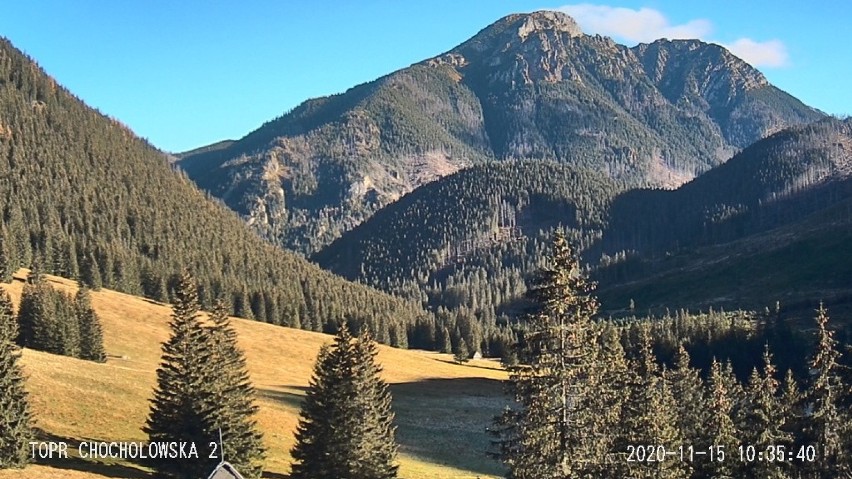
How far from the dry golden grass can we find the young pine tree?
5.55 m

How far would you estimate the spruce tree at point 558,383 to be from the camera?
898 inches

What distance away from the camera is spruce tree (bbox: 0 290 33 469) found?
3319 cm

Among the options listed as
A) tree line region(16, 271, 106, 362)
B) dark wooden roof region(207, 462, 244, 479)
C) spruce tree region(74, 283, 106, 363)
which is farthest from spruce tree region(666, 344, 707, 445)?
tree line region(16, 271, 106, 362)

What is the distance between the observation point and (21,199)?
17525 centimetres

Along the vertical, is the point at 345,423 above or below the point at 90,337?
below

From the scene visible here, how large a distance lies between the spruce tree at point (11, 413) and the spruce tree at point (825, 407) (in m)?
36.1

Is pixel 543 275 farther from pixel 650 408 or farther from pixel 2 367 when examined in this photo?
pixel 2 367

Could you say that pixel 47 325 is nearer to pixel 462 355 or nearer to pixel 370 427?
pixel 370 427

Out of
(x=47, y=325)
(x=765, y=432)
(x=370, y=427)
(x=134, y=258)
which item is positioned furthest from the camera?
(x=134, y=258)

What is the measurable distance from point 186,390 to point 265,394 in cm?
3582

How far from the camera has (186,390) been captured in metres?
38.2

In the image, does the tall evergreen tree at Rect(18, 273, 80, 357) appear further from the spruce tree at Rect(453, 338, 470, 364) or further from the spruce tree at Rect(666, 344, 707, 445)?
the spruce tree at Rect(453, 338, 470, 364)

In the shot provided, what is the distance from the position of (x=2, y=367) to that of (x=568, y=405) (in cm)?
2806

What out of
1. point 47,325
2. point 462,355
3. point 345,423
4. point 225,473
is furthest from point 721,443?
point 462,355
